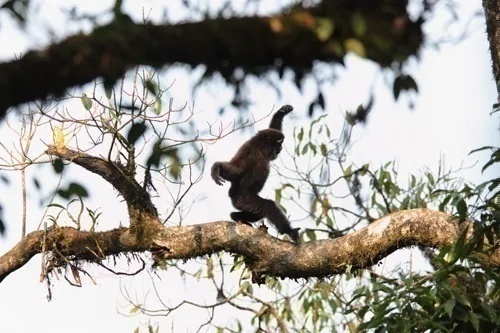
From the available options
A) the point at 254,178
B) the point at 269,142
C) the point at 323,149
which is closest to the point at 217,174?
the point at 254,178

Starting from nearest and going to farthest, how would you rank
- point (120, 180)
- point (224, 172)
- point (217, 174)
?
point (120, 180)
point (217, 174)
point (224, 172)

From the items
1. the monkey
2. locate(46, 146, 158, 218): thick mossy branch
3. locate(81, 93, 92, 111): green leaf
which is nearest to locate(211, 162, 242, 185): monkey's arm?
the monkey

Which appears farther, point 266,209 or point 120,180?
point 266,209

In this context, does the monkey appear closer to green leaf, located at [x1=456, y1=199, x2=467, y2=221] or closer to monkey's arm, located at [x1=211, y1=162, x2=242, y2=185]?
monkey's arm, located at [x1=211, y1=162, x2=242, y2=185]

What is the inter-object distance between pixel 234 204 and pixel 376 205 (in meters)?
1.40

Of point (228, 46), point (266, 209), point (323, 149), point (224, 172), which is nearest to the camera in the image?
point (228, 46)

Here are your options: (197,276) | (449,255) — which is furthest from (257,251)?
(197,276)

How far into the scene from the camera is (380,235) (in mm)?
4957

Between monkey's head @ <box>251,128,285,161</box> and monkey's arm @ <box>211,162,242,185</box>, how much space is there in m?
0.42

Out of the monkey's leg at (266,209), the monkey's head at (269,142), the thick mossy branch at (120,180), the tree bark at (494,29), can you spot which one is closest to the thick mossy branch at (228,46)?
the tree bark at (494,29)

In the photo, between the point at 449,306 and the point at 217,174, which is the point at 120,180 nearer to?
the point at 217,174

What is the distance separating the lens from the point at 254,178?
7.19m

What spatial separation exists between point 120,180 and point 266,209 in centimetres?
184

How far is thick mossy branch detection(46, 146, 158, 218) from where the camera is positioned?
5.33 m
